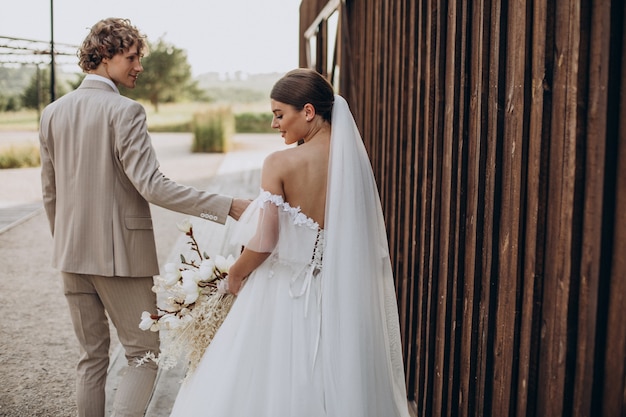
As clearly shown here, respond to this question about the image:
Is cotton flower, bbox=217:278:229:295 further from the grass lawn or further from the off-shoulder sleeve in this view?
the grass lawn

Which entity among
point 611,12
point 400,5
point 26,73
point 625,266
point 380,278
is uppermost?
point 26,73

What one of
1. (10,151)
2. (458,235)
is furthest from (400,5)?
(10,151)

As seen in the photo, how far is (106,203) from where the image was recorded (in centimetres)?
351

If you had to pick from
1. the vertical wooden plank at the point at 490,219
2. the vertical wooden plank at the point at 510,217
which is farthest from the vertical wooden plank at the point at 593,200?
the vertical wooden plank at the point at 490,219

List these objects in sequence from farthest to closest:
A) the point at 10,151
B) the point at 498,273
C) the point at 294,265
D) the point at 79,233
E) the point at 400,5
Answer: the point at 10,151, the point at 400,5, the point at 79,233, the point at 294,265, the point at 498,273

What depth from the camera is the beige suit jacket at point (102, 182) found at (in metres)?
3.43

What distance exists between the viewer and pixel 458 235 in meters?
3.21

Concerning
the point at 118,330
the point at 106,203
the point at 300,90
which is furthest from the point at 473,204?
the point at 118,330

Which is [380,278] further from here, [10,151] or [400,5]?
[10,151]

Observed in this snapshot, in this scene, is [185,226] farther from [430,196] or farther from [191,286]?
[430,196]

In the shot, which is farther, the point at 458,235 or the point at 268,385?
the point at 458,235

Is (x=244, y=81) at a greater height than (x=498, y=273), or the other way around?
(x=244, y=81)

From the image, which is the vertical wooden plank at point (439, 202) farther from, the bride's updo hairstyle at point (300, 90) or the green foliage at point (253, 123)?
the green foliage at point (253, 123)

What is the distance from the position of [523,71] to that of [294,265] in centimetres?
116
